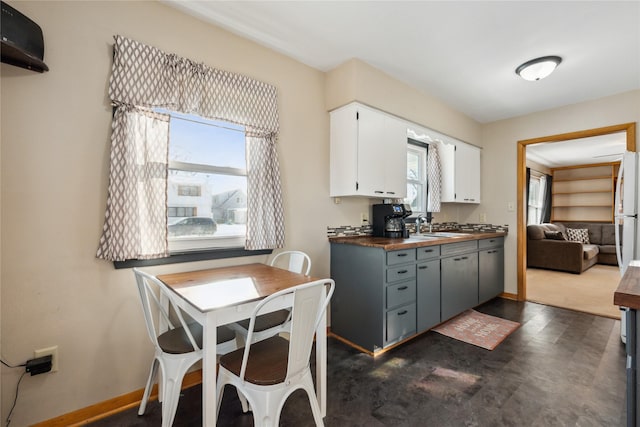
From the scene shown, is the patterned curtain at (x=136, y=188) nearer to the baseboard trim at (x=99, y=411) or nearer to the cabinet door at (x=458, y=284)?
the baseboard trim at (x=99, y=411)

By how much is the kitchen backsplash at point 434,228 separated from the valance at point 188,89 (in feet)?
3.66

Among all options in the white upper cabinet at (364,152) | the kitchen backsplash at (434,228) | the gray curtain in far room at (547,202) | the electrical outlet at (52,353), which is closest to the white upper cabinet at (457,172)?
the kitchen backsplash at (434,228)

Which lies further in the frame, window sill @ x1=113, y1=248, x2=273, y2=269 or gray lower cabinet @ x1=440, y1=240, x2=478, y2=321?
gray lower cabinet @ x1=440, y1=240, x2=478, y2=321

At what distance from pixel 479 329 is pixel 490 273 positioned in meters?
1.09

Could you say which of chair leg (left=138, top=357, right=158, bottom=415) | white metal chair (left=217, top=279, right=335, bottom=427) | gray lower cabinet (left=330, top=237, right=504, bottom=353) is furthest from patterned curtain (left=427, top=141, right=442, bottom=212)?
chair leg (left=138, top=357, right=158, bottom=415)

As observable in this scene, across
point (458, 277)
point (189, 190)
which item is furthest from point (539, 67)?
point (189, 190)

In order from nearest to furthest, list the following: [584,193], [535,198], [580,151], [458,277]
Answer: [458,277], [580,151], [535,198], [584,193]

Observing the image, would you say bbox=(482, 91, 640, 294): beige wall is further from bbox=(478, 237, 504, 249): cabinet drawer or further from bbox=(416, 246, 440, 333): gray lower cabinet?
bbox=(416, 246, 440, 333): gray lower cabinet

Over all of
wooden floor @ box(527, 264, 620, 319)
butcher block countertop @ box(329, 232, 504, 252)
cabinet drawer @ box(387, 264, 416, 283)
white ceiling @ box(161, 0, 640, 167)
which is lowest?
wooden floor @ box(527, 264, 620, 319)

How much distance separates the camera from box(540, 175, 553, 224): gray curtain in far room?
727 centimetres

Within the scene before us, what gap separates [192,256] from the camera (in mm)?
1920

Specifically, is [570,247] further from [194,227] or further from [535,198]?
[194,227]

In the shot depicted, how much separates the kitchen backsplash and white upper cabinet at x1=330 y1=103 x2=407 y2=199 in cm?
37

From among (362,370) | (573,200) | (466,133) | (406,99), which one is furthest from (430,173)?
(573,200)
